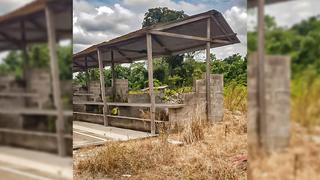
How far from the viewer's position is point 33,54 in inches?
47.9

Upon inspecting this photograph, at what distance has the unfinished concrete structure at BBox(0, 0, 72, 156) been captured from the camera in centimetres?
121

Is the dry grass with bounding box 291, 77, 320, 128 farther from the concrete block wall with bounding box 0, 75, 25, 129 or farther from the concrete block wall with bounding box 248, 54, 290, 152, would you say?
the concrete block wall with bounding box 0, 75, 25, 129

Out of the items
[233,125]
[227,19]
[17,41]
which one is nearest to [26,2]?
[17,41]

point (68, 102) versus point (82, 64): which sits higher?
point (82, 64)

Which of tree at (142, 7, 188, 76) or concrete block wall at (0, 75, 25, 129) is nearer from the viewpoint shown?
concrete block wall at (0, 75, 25, 129)

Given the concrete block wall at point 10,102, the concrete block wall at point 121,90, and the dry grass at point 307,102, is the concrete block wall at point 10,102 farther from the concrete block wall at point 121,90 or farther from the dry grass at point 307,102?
the concrete block wall at point 121,90

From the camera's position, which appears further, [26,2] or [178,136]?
[178,136]

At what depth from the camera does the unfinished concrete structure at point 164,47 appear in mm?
2889

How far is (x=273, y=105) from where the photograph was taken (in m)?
1.33

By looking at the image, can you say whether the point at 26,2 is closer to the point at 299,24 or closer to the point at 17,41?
the point at 17,41

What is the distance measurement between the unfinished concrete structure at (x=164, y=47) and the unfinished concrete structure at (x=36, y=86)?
4.85ft

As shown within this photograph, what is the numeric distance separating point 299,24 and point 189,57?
5.53 feet

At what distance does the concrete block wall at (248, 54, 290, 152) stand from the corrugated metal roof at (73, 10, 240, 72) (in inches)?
59.2

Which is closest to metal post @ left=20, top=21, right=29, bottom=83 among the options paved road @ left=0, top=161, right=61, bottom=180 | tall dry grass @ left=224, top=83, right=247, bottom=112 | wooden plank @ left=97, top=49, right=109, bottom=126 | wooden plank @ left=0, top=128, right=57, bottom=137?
wooden plank @ left=0, top=128, right=57, bottom=137
